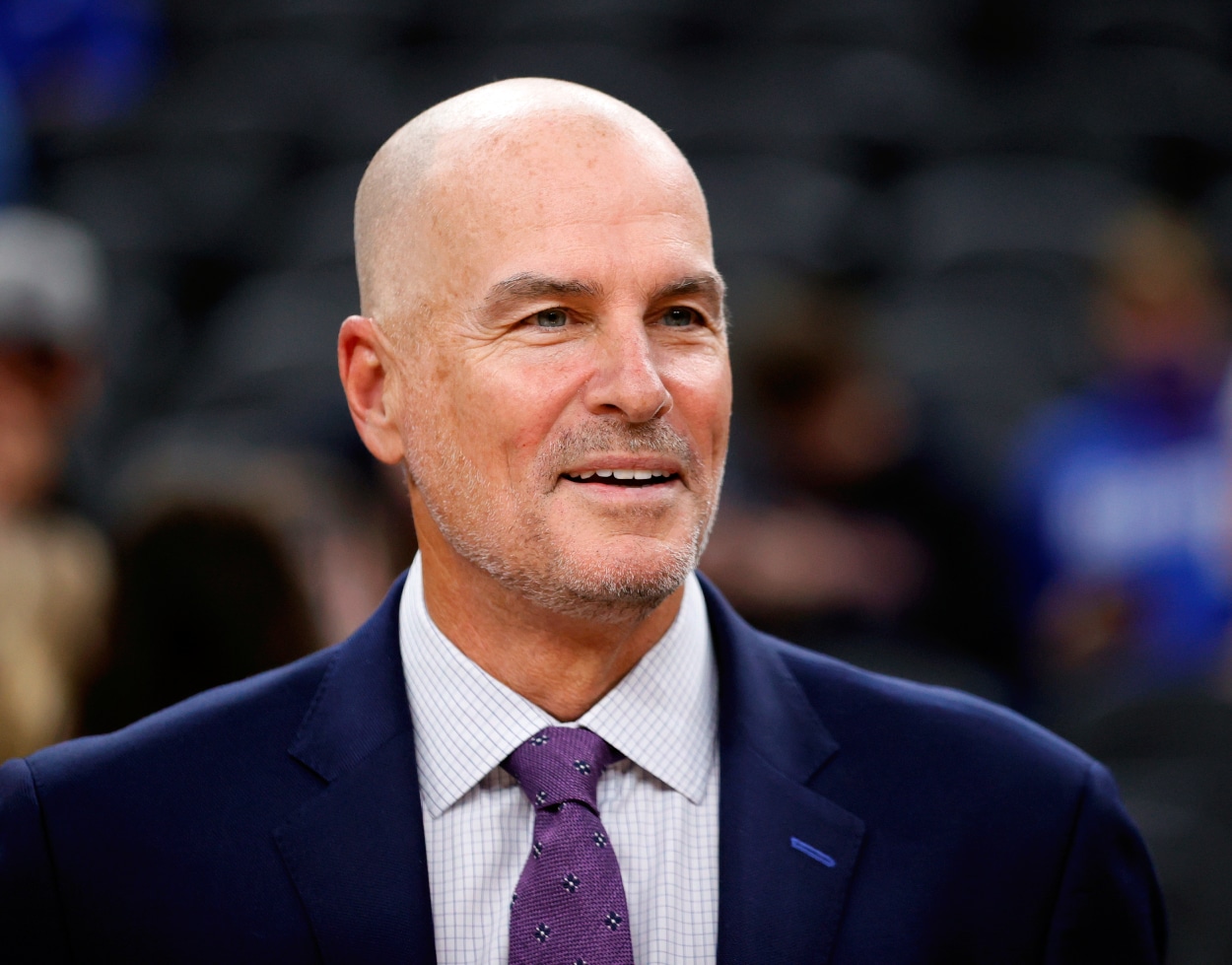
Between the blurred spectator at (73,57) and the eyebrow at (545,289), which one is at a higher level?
the eyebrow at (545,289)

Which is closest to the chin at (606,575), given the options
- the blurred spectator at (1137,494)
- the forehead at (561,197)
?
the forehead at (561,197)

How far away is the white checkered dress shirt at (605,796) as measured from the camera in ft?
6.69

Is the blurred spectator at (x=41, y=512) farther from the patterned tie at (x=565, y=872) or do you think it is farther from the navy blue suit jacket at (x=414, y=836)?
the patterned tie at (x=565, y=872)

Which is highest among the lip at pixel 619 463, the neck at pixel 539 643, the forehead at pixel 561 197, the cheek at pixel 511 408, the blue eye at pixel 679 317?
the forehead at pixel 561 197

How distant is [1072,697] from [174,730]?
2647 millimetres

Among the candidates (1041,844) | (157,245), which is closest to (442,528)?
(1041,844)

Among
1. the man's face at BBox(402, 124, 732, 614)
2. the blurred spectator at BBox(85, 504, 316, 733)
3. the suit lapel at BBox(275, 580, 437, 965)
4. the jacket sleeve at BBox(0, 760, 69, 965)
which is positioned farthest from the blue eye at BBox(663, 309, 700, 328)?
the blurred spectator at BBox(85, 504, 316, 733)

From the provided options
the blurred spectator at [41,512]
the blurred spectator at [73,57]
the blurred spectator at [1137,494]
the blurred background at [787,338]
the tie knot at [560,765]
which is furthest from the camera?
the blurred spectator at [73,57]

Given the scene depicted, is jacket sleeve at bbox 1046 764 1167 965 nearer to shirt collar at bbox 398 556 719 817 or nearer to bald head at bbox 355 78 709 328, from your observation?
shirt collar at bbox 398 556 719 817

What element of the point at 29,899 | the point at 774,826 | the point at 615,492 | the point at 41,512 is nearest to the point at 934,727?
the point at 774,826

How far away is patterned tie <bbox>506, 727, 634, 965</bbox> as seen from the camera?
6.42ft

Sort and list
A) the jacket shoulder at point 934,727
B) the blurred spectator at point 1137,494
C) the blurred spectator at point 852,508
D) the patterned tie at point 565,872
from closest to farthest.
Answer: the patterned tie at point 565,872
the jacket shoulder at point 934,727
the blurred spectator at point 852,508
the blurred spectator at point 1137,494

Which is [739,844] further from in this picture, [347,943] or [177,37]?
[177,37]

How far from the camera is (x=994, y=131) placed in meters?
8.02
